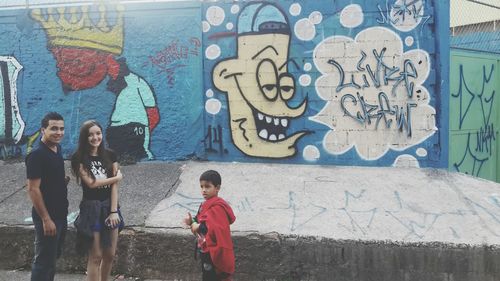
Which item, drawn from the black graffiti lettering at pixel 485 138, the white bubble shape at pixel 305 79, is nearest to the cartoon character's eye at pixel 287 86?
the white bubble shape at pixel 305 79

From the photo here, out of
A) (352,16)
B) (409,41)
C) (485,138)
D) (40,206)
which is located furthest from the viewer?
(485,138)

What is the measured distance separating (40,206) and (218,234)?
5.07 feet

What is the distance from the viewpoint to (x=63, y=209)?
12.5 ft

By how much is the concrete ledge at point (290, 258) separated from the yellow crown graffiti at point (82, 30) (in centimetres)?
319

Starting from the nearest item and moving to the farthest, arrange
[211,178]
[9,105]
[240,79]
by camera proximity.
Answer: [211,178]
[240,79]
[9,105]

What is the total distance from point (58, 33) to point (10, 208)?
2987mm

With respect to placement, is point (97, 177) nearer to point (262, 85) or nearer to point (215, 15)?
point (262, 85)

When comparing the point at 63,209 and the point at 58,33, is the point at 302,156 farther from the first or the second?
the point at 58,33

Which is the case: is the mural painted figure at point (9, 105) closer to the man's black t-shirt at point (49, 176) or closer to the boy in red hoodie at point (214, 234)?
the man's black t-shirt at point (49, 176)

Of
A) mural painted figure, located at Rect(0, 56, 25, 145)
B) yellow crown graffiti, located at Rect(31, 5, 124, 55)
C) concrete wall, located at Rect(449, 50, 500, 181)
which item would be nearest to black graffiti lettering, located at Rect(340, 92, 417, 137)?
concrete wall, located at Rect(449, 50, 500, 181)

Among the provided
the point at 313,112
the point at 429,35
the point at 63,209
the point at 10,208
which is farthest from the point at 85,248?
the point at 429,35

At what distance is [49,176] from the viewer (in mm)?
3693

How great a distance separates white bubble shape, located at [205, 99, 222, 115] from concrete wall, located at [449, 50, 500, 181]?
3.56 metres

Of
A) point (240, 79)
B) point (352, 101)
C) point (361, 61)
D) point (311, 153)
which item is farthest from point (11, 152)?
point (361, 61)
